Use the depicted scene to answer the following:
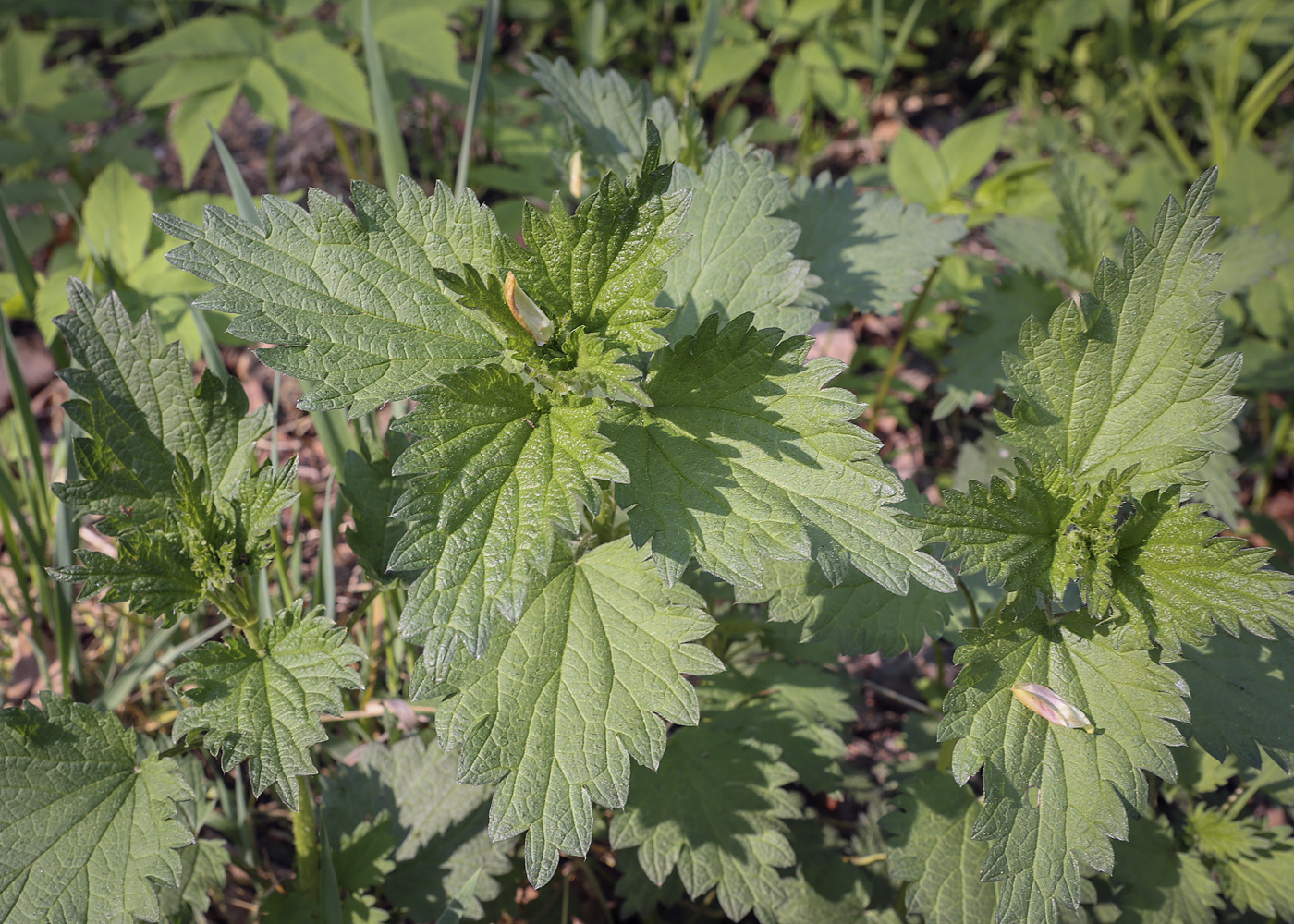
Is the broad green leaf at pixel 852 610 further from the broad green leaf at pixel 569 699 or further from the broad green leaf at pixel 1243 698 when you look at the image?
the broad green leaf at pixel 1243 698

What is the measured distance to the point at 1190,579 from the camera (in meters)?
1.39

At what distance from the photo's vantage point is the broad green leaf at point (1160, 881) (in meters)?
1.92

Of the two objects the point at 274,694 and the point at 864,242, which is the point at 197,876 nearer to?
the point at 274,694

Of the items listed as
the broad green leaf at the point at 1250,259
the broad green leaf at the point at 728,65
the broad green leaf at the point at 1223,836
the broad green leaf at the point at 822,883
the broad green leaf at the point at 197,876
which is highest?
the broad green leaf at the point at 728,65

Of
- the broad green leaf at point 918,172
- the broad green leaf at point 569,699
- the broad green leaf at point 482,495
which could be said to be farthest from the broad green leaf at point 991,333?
the broad green leaf at point 482,495

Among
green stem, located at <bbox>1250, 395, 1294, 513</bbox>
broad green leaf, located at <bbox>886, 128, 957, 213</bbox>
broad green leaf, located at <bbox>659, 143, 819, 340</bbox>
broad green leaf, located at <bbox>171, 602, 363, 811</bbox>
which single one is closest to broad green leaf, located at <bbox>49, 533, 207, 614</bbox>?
broad green leaf, located at <bbox>171, 602, 363, 811</bbox>

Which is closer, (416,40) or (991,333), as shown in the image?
(991,333)

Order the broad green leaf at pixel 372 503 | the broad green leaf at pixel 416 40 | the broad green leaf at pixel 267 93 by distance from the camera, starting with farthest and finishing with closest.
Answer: the broad green leaf at pixel 416 40 < the broad green leaf at pixel 267 93 < the broad green leaf at pixel 372 503

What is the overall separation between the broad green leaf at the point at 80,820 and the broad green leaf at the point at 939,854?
4.77 feet

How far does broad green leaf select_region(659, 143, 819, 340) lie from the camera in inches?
66.6

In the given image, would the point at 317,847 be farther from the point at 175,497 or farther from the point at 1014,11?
the point at 1014,11

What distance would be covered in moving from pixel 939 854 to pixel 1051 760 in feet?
1.68

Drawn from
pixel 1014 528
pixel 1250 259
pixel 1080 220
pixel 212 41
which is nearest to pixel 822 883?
pixel 1014 528

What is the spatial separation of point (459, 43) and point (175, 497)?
356cm
